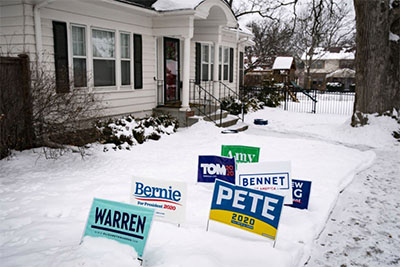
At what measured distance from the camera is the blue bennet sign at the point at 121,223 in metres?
3.10

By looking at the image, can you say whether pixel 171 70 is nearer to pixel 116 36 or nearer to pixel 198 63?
pixel 198 63

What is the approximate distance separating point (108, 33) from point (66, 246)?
702 centimetres

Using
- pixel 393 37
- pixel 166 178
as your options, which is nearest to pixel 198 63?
pixel 393 37

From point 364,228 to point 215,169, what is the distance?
223 centimetres

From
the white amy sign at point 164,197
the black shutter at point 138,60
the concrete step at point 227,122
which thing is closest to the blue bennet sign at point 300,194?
the white amy sign at point 164,197

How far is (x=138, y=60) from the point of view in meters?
10.1

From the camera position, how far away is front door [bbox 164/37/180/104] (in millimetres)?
11633

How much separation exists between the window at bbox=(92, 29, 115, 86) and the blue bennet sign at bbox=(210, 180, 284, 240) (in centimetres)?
620

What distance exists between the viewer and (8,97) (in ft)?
20.1

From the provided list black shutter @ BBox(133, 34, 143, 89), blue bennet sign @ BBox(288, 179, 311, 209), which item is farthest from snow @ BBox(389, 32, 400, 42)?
blue bennet sign @ BBox(288, 179, 311, 209)

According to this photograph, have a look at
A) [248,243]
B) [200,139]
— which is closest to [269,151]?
[200,139]

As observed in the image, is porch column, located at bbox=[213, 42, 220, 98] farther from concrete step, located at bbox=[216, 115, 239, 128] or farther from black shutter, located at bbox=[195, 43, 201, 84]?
concrete step, located at bbox=[216, 115, 239, 128]

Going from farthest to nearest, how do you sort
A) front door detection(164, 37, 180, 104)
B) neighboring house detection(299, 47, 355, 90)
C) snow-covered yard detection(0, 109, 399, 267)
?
neighboring house detection(299, 47, 355, 90)
front door detection(164, 37, 180, 104)
snow-covered yard detection(0, 109, 399, 267)

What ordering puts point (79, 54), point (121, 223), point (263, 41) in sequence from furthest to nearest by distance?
point (263, 41), point (79, 54), point (121, 223)
